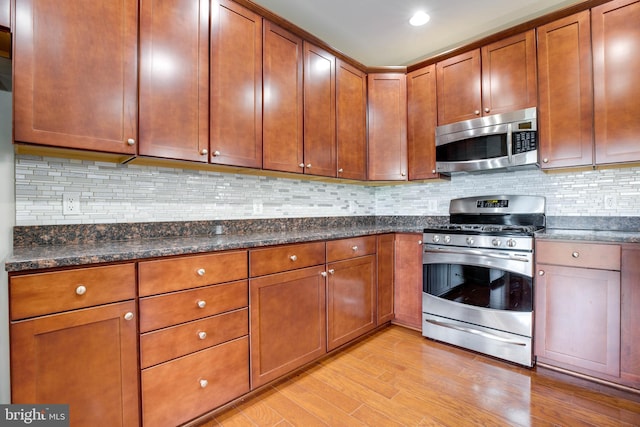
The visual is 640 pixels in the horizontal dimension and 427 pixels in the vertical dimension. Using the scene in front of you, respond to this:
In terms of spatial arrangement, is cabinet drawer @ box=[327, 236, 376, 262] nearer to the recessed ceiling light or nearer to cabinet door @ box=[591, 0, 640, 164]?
cabinet door @ box=[591, 0, 640, 164]

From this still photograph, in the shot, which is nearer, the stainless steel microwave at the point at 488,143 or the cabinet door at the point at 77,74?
the cabinet door at the point at 77,74

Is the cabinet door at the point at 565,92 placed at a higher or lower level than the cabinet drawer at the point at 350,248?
higher

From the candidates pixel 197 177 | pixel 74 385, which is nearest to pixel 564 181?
pixel 197 177

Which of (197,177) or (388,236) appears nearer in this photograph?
(197,177)

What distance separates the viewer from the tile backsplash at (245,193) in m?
1.51

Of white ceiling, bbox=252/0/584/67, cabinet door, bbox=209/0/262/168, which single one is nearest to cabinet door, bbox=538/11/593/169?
white ceiling, bbox=252/0/584/67

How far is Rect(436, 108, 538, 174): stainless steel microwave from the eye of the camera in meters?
2.21

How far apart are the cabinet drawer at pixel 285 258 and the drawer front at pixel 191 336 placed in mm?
254

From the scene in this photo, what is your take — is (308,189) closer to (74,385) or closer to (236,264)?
(236,264)

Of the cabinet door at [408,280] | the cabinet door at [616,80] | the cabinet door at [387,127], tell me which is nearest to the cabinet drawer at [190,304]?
the cabinet door at [408,280]

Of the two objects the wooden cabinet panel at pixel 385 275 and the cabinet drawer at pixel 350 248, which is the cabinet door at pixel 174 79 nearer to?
the cabinet drawer at pixel 350 248

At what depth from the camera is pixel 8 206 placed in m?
1.40

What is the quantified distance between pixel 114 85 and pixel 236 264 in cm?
107

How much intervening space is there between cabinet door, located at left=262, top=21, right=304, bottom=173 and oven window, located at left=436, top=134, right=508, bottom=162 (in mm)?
1322
